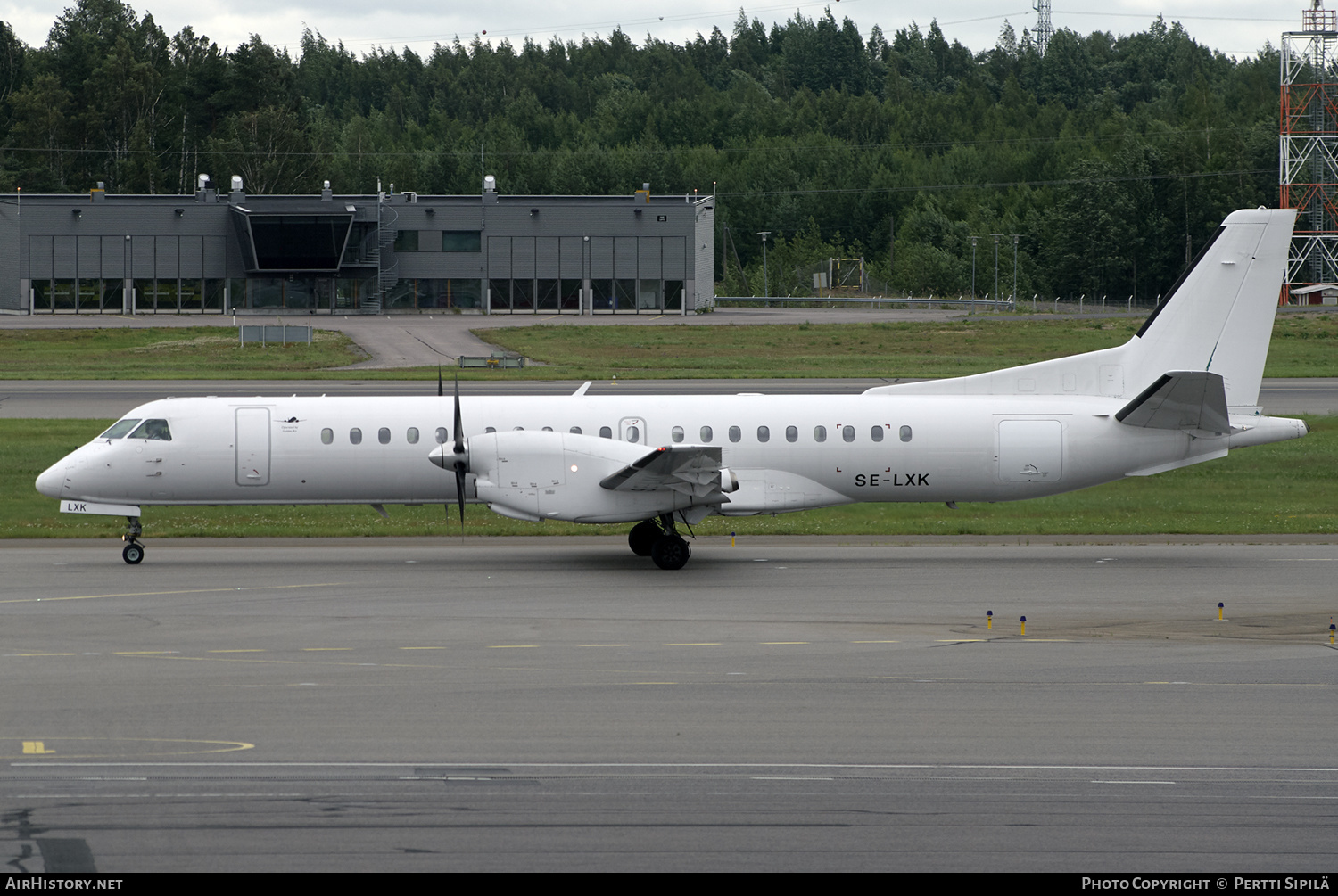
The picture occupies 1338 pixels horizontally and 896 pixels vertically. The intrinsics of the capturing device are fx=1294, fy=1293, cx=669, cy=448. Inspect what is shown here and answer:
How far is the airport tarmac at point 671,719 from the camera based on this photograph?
961 cm

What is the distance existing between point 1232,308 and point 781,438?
8.59m

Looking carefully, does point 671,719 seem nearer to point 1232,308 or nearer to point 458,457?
point 458,457

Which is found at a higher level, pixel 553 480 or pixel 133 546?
pixel 553 480

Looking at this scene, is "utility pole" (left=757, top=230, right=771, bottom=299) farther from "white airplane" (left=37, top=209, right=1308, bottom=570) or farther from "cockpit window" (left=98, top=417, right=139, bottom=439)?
"cockpit window" (left=98, top=417, right=139, bottom=439)

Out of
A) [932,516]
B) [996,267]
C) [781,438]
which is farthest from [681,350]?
[996,267]

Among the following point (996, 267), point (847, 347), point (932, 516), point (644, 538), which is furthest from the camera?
point (996, 267)

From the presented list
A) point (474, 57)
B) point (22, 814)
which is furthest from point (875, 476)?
point (474, 57)

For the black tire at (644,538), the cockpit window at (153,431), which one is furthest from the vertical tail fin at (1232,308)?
the cockpit window at (153,431)

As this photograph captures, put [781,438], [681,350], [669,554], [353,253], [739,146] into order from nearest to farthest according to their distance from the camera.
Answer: [669,554] → [781,438] → [681,350] → [353,253] → [739,146]

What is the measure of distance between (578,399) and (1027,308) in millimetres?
90416

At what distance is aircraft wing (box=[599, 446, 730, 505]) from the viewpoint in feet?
68.5

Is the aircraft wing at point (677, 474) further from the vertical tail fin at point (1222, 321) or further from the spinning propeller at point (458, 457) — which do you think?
the vertical tail fin at point (1222, 321)

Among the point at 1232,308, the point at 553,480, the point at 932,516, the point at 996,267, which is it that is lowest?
the point at 932,516

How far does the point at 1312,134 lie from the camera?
297ft
